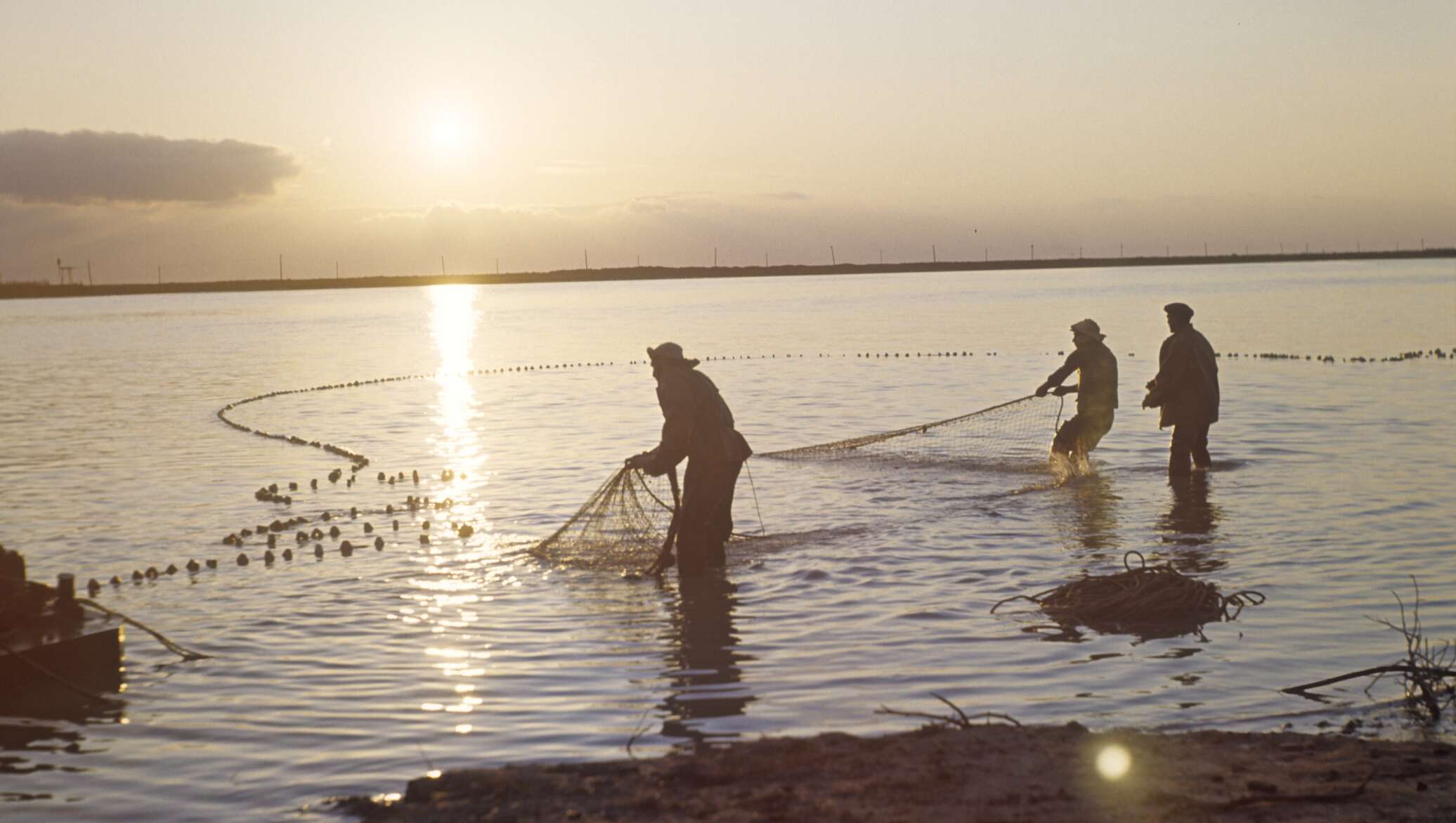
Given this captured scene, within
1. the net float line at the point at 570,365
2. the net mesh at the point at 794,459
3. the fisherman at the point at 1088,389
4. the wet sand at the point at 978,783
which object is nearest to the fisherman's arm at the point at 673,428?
the net mesh at the point at 794,459

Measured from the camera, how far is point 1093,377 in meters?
15.6

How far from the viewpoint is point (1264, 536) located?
12789mm

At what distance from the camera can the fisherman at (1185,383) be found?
1489 centimetres

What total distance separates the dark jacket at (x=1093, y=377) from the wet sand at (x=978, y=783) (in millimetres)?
9103

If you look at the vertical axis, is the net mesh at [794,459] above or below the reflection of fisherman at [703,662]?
above

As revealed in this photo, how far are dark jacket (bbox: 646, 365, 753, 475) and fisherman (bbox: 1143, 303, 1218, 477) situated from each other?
6.05 meters

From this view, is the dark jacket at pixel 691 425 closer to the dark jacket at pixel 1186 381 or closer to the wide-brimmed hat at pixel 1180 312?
the dark jacket at pixel 1186 381

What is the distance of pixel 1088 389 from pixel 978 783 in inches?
410

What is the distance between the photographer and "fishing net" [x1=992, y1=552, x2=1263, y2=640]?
30.9ft

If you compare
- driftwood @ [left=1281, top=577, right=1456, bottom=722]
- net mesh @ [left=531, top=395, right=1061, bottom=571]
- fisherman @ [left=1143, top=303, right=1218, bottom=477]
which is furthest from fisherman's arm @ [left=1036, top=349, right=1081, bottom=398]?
driftwood @ [left=1281, top=577, right=1456, bottom=722]

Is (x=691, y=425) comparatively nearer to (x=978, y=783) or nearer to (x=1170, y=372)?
(x=978, y=783)

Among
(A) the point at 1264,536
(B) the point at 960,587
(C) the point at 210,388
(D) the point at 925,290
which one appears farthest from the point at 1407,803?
(D) the point at 925,290

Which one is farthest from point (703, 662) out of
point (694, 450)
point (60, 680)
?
point (60, 680)

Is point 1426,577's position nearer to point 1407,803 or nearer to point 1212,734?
point 1212,734
